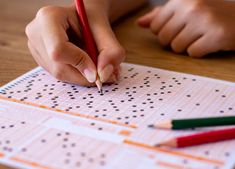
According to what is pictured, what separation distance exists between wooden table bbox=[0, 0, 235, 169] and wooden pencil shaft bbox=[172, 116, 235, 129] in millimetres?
164

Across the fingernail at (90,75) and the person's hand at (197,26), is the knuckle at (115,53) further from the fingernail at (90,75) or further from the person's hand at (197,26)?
the person's hand at (197,26)

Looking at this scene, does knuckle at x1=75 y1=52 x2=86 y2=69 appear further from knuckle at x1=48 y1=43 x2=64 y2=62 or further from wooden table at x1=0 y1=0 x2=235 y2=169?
wooden table at x1=0 y1=0 x2=235 y2=169

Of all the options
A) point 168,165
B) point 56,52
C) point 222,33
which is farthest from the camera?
point 222,33

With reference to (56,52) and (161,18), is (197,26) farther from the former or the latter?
(56,52)

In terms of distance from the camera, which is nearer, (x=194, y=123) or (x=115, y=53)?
(x=194, y=123)

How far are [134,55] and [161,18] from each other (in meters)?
0.10

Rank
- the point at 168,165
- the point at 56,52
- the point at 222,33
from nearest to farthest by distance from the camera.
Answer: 1. the point at 168,165
2. the point at 56,52
3. the point at 222,33

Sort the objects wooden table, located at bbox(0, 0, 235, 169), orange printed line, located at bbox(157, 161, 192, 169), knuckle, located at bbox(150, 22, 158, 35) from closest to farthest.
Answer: orange printed line, located at bbox(157, 161, 192, 169) → wooden table, located at bbox(0, 0, 235, 169) → knuckle, located at bbox(150, 22, 158, 35)

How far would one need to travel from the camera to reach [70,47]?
59cm

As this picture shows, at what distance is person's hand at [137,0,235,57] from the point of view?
0.73 meters

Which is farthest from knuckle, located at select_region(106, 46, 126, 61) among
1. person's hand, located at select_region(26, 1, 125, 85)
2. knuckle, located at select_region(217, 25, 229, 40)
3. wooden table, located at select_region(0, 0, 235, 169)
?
knuckle, located at select_region(217, 25, 229, 40)

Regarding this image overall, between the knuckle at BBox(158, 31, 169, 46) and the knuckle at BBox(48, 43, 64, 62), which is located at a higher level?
the knuckle at BBox(48, 43, 64, 62)

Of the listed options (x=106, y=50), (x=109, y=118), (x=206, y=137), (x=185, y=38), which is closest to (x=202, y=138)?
(x=206, y=137)

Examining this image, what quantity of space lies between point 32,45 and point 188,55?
0.93ft
